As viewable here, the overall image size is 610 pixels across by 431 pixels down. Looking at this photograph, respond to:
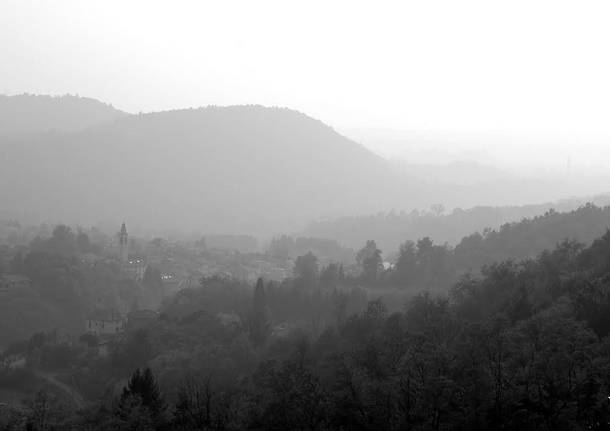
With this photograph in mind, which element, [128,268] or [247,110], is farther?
[247,110]

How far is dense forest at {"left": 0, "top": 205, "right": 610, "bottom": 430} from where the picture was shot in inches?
717

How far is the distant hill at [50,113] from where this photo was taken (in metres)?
166

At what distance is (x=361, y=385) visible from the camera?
19625 millimetres

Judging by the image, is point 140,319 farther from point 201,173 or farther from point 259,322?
point 201,173

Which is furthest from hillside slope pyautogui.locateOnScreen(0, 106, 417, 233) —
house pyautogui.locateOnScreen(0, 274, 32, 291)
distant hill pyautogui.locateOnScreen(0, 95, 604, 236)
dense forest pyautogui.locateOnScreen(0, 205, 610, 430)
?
dense forest pyautogui.locateOnScreen(0, 205, 610, 430)

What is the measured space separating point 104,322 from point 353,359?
97.9 ft

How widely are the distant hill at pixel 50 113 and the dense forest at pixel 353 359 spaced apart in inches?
5097

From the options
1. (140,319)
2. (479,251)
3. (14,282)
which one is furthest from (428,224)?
(140,319)

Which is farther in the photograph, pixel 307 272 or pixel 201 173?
pixel 201 173

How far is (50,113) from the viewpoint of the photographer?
176750mm

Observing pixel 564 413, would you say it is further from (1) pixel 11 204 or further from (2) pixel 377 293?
(1) pixel 11 204

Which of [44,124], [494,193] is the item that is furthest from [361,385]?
[44,124]

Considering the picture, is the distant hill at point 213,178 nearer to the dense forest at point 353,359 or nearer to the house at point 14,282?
the house at point 14,282

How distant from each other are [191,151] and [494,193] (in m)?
57.3
